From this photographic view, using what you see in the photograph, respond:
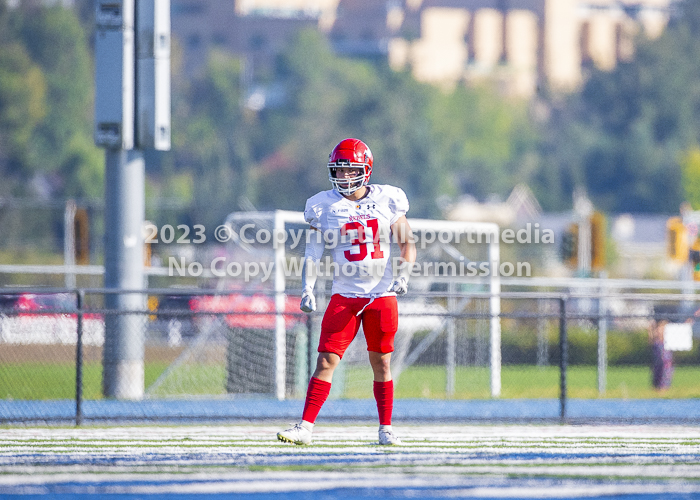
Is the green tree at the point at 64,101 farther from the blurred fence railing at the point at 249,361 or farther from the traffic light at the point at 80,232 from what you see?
the blurred fence railing at the point at 249,361

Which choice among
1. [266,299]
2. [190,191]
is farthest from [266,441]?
[190,191]

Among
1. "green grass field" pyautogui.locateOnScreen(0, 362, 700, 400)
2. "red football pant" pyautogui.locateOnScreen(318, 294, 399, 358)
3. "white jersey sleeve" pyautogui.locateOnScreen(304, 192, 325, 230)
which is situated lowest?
"green grass field" pyautogui.locateOnScreen(0, 362, 700, 400)

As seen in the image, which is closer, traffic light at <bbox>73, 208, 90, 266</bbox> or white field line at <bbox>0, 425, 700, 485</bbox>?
white field line at <bbox>0, 425, 700, 485</bbox>

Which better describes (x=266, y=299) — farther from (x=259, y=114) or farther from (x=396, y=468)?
(x=259, y=114)

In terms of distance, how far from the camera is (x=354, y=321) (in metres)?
7.27

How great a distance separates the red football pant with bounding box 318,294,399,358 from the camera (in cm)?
720

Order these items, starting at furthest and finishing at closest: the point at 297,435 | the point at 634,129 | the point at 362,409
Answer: the point at 634,129 < the point at 362,409 < the point at 297,435

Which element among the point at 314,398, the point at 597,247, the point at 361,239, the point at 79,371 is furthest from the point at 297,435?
the point at 597,247

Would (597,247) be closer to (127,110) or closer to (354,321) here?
(127,110)

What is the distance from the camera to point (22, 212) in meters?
65.4

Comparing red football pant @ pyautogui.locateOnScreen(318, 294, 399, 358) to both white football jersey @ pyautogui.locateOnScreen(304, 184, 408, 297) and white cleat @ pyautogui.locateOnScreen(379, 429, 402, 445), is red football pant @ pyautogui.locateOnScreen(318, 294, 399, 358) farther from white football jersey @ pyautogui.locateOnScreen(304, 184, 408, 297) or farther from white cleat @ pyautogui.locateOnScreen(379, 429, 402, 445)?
white cleat @ pyautogui.locateOnScreen(379, 429, 402, 445)

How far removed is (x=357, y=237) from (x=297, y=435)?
129 cm

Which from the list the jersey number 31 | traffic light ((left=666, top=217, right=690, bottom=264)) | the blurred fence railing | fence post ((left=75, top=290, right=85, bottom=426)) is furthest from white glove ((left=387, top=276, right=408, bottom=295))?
traffic light ((left=666, top=217, right=690, bottom=264))

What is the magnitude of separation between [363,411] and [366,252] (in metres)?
4.47
